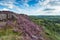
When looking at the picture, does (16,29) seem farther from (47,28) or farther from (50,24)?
(50,24)

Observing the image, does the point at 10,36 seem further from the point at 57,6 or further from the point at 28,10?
the point at 57,6

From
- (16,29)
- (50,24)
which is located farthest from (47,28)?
(16,29)

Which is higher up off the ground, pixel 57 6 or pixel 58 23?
pixel 57 6

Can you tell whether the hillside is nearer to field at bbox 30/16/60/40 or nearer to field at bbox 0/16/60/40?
field at bbox 0/16/60/40

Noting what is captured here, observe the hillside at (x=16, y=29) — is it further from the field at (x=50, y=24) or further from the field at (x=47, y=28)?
the field at (x=50, y=24)

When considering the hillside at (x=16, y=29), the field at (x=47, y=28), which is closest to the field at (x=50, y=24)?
the field at (x=47, y=28)

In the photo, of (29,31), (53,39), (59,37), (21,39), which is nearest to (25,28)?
(29,31)

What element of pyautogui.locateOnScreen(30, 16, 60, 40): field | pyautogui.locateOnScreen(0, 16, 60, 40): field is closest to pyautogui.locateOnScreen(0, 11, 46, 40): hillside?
pyautogui.locateOnScreen(0, 16, 60, 40): field

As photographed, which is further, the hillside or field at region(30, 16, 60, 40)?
field at region(30, 16, 60, 40)
